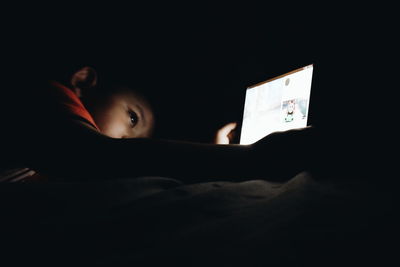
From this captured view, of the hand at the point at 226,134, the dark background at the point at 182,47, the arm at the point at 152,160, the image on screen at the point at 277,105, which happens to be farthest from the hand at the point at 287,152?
the hand at the point at 226,134

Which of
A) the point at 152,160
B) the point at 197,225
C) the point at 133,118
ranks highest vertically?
the point at 133,118

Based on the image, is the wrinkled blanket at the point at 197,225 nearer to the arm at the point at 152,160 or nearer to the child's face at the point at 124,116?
the arm at the point at 152,160

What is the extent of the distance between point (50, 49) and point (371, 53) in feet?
5.37

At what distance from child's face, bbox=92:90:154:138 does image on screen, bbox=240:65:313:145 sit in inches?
28.4

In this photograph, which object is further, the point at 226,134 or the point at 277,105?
the point at 226,134

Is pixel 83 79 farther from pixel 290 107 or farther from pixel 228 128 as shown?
pixel 290 107

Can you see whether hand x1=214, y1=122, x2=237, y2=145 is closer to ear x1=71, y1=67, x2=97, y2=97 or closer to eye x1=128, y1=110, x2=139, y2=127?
eye x1=128, y1=110, x2=139, y2=127

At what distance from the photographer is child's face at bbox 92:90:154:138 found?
154cm

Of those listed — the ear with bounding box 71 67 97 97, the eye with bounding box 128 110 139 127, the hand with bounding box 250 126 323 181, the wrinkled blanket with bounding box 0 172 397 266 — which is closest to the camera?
the wrinkled blanket with bounding box 0 172 397 266

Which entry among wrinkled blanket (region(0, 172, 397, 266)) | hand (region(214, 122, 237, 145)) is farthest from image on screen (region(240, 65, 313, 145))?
wrinkled blanket (region(0, 172, 397, 266))

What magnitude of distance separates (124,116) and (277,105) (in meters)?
0.97

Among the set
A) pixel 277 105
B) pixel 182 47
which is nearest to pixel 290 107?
pixel 277 105

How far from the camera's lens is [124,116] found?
1619mm

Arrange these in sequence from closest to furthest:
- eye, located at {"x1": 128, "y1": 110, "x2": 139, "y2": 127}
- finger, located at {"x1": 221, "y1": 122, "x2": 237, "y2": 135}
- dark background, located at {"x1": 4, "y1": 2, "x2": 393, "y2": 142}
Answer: dark background, located at {"x1": 4, "y1": 2, "x2": 393, "y2": 142}, eye, located at {"x1": 128, "y1": 110, "x2": 139, "y2": 127}, finger, located at {"x1": 221, "y1": 122, "x2": 237, "y2": 135}
